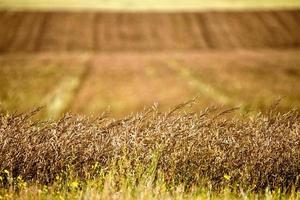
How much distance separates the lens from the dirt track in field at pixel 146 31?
42.8 m

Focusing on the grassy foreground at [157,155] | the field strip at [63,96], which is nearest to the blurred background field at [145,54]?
the field strip at [63,96]

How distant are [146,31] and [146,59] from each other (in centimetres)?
965

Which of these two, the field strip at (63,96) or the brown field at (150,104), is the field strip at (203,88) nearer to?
the brown field at (150,104)

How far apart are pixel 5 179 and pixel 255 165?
3.35 metres

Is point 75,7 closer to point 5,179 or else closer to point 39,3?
point 39,3

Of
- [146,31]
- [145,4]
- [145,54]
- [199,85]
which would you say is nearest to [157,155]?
[199,85]

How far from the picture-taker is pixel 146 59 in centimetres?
3678

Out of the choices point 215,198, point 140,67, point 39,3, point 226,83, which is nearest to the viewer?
point 215,198

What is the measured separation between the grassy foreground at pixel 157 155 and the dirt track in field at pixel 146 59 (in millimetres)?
11980

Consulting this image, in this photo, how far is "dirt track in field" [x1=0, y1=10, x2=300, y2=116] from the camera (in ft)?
77.3

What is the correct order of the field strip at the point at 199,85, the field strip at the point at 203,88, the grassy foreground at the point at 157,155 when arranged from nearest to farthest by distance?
the grassy foreground at the point at 157,155, the field strip at the point at 203,88, the field strip at the point at 199,85

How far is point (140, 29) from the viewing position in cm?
4619

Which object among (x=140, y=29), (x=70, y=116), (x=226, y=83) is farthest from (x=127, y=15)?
(x=70, y=116)

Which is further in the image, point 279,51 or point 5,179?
point 279,51
